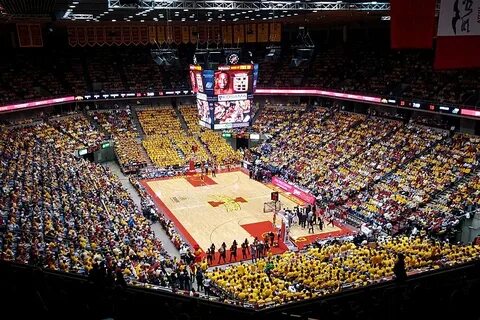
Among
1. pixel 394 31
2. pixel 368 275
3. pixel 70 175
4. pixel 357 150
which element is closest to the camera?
pixel 394 31

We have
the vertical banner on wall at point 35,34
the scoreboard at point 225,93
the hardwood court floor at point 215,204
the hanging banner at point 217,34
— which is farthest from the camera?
the hanging banner at point 217,34

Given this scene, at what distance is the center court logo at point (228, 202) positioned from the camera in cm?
2884

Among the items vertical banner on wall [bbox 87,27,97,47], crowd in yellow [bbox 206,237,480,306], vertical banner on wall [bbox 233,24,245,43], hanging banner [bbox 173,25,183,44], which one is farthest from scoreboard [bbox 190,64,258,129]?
vertical banner on wall [bbox 87,27,97,47]

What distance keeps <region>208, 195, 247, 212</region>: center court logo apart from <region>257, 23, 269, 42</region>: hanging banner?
12.1 metres

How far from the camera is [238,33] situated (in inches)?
1411

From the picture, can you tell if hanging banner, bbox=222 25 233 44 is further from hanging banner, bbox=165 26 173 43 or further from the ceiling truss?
the ceiling truss

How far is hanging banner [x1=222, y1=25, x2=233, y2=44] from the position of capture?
36.1 m

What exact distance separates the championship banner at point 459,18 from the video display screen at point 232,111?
1751 centimetres

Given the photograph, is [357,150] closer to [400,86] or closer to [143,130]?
[400,86]

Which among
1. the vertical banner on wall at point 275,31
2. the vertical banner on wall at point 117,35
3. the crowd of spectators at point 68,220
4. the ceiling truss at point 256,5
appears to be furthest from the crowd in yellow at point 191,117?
the ceiling truss at point 256,5

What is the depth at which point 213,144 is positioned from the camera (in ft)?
135

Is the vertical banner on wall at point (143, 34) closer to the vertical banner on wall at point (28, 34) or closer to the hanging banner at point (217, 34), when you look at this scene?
the hanging banner at point (217, 34)

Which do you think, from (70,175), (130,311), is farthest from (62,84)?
(130,311)

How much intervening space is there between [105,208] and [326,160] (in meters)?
16.9
